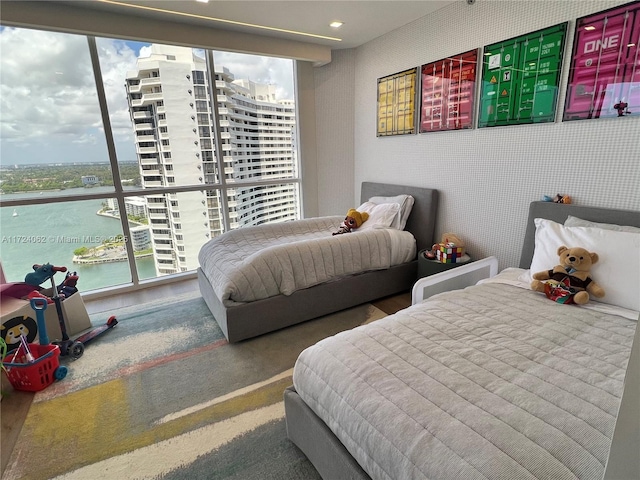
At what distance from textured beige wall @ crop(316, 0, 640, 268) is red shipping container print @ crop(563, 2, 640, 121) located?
0.17 ft

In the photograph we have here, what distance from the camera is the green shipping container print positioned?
2148mm

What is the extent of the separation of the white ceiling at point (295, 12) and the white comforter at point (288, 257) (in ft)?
6.10

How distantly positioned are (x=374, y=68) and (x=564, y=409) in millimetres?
3560

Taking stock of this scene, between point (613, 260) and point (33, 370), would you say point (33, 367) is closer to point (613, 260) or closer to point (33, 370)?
point (33, 370)

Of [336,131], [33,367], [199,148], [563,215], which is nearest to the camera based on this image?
[33,367]

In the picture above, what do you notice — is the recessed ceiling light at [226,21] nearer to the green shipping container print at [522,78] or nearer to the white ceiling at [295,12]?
the white ceiling at [295,12]

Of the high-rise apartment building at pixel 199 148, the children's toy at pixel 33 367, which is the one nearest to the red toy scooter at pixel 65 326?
the children's toy at pixel 33 367

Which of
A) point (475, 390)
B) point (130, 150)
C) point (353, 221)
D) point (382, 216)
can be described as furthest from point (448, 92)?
point (130, 150)

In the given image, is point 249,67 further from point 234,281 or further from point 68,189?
point 234,281

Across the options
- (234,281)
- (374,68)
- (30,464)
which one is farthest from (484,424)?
(374,68)

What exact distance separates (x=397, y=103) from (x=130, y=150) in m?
2.75

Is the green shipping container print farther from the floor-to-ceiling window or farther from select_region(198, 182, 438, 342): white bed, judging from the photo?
the floor-to-ceiling window

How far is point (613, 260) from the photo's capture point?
1714mm

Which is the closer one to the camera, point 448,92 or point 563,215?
point 563,215
